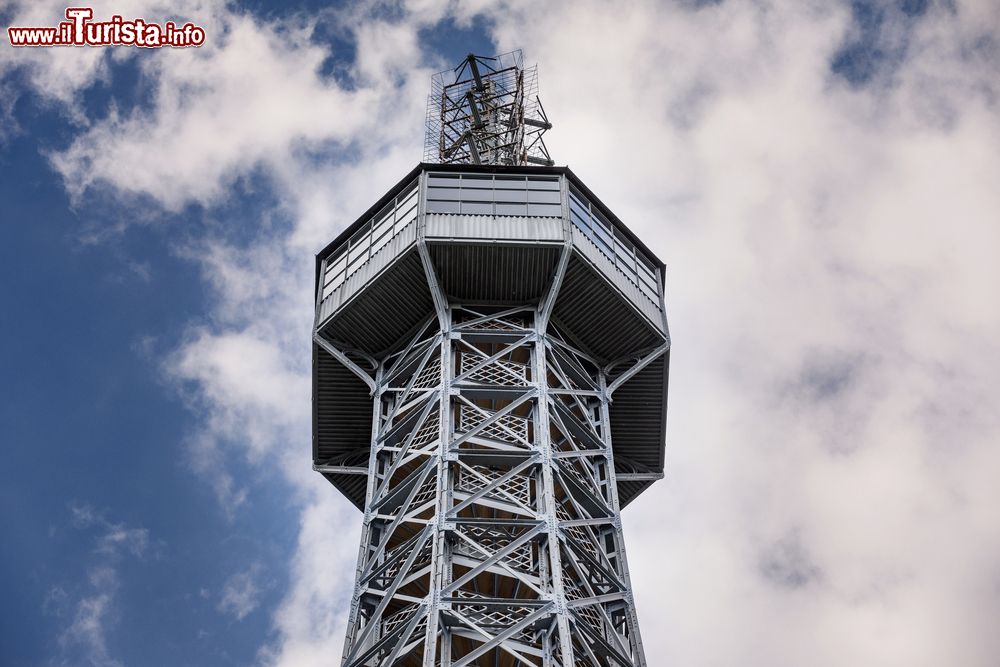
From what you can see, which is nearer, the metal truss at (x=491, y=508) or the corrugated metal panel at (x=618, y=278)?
the metal truss at (x=491, y=508)

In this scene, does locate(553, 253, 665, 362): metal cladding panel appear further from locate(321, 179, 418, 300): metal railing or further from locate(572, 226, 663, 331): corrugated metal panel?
locate(321, 179, 418, 300): metal railing

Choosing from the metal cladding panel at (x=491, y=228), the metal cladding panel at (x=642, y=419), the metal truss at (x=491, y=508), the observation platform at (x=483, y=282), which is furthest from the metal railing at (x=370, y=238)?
the metal cladding panel at (x=642, y=419)

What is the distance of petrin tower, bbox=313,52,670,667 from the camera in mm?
34844

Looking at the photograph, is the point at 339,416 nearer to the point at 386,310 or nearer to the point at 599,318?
the point at 386,310

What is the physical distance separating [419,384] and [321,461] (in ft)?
21.7

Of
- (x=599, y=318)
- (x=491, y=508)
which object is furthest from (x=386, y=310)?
(x=491, y=508)

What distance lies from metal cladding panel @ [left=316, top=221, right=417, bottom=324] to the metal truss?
2.20 metres

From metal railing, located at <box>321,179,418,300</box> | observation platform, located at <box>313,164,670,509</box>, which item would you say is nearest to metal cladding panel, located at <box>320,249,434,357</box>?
observation platform, located at <box>313,164,670,509</box>

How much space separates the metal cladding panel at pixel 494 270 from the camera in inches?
1645

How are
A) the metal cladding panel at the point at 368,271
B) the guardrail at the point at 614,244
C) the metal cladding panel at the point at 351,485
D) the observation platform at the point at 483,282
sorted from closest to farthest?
the observation platform at the point at 483,282
the metal cladding panel at the point at 368,271
the guardrail at the point at 614,244
the metal cladding panel at the point at 351,485

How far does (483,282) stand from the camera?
42.6 m

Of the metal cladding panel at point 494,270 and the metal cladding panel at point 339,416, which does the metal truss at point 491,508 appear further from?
the metal cladding panel at point 339,416

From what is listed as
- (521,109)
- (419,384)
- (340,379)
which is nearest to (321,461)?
(340,379)

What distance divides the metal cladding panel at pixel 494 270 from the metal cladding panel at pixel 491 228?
33 centimetres
